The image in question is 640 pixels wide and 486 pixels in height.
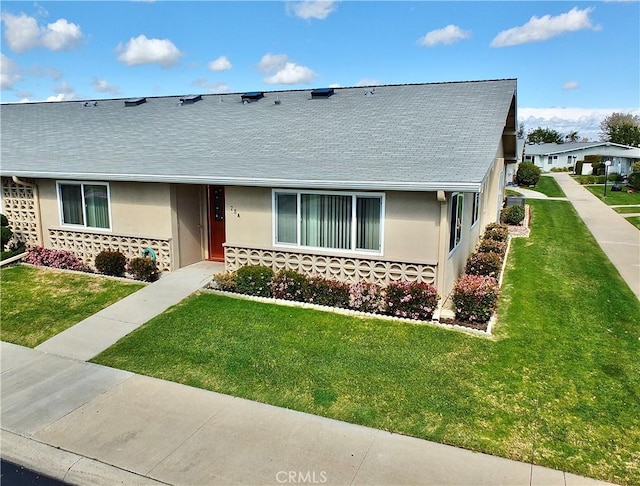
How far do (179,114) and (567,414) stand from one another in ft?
47.2

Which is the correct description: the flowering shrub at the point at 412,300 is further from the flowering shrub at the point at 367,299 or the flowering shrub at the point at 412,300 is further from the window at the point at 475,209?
the window at the point at 475,209

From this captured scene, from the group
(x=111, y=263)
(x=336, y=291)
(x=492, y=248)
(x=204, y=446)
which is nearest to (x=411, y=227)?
(x=336, y=291)

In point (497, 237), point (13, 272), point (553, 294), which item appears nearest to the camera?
point (553, 294)

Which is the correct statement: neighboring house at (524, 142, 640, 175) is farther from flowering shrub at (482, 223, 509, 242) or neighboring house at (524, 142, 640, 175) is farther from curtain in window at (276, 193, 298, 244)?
curtain in window at (276, 193, 298, 244)

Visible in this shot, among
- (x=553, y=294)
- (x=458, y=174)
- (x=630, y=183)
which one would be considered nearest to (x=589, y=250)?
(x=553, y=294)

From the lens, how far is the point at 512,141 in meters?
17.4

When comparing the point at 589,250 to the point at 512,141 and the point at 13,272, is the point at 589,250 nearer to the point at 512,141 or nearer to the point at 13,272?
the point at 512,141

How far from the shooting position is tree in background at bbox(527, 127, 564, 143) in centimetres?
Answer: 9559

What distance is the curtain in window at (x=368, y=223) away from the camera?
397 inches

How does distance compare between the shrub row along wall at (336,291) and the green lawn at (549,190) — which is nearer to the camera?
the shrub row along wall at (336,291)

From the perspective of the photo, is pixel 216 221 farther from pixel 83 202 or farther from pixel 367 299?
pixel 367 299

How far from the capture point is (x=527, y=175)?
40.0 metres

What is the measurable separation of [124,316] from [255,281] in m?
2.70

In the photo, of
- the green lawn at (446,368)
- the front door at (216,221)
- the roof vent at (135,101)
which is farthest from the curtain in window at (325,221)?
the roof vent at (135,101)
